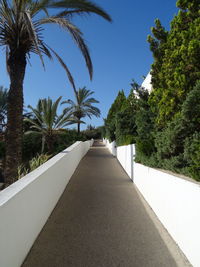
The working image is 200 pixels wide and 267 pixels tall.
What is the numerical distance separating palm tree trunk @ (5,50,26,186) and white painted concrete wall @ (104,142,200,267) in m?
4.52

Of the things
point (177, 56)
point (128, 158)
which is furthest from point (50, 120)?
point (177, 56)

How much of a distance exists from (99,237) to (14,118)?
481 centimetres

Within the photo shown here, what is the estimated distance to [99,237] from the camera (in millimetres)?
3295

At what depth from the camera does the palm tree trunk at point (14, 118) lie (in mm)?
6473

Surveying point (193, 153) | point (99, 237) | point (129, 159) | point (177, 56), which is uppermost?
point (177, 56)

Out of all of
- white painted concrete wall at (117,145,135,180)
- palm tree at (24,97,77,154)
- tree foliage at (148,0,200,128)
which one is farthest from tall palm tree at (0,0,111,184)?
palm tree at (24,97,77,154)

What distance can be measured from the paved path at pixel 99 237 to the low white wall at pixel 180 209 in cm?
27

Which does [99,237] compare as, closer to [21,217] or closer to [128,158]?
[21,217]

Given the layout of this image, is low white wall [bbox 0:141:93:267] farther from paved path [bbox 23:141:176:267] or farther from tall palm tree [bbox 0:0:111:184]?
tall palm tree [bbox 0:0:111:184]

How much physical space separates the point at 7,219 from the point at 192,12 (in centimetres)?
685

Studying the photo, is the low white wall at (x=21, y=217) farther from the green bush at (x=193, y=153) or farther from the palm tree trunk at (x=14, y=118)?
the palm tree trunk at (x=14, y=118)

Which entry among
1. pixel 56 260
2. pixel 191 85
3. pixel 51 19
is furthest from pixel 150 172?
pixel 51 19

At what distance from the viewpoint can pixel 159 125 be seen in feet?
21.4

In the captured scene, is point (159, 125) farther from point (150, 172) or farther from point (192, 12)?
point (192, 12)
